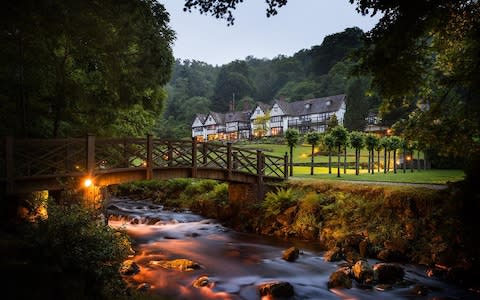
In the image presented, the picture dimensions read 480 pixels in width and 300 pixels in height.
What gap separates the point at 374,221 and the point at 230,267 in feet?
20.9

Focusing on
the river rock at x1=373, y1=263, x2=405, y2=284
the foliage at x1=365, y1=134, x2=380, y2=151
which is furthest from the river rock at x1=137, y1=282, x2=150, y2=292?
the foliage at x1=365, y1=134, x2=380, y2=151

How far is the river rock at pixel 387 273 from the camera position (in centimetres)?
1008

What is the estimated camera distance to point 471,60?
11.0m

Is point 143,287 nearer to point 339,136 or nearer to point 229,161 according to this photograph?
point 229,161

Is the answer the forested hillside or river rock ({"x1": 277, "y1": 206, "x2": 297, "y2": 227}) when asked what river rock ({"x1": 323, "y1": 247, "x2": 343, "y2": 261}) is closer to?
river rock ({"x1": 277, "y1": 206, "x2": 297, "y2": 227})

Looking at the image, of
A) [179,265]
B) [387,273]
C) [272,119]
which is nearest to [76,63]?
[179,265]

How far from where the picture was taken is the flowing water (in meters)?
9.62

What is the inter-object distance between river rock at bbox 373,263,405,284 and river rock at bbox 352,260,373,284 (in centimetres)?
17

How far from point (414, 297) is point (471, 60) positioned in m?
7.71

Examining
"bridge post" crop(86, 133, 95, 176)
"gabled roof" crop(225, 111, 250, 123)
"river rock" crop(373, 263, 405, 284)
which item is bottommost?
"river rock" crop(373, 263, 405, 284)

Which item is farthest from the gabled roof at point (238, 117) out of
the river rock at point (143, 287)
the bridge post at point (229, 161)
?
the river rock at point (143, 287)

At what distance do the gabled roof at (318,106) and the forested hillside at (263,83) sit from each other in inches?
215

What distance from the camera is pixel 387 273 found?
10211 mm

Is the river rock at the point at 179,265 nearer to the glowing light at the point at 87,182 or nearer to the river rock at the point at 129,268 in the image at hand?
the river rock at the point at 129,268
